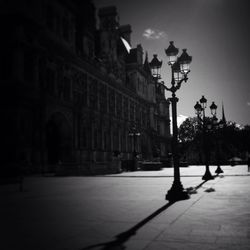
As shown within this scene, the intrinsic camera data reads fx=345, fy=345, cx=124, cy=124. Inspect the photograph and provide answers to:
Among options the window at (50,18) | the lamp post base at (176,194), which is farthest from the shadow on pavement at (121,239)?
the window at (50,18)

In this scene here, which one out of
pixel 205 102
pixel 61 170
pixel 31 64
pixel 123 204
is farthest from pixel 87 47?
pixel 123 204

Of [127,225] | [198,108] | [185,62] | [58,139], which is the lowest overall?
[127,225]

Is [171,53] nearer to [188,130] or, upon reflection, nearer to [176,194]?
[176,194]

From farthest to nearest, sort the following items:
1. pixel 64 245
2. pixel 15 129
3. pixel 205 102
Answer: pixel 15 129 → pixel 205 102 → pixel 64 245

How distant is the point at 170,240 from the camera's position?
524 centimetres

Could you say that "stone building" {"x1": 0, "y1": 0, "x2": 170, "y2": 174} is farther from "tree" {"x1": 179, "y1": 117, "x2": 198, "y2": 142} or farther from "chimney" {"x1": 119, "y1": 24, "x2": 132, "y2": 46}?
"tree" {"x1": 179, "y1": 117, "x2": 198, "y2": 142}

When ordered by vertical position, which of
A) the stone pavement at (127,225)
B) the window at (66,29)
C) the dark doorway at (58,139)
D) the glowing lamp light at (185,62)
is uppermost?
the window at (66,29)

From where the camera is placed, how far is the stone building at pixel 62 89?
29.2 meters

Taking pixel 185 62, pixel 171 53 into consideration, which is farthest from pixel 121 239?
pixel 185 62

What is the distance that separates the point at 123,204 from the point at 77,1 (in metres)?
42.5

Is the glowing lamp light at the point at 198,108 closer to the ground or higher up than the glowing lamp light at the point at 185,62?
closer to the ground

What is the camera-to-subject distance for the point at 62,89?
37.2m

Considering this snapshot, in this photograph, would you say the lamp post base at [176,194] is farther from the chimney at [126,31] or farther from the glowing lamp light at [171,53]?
the chimney at [126,31]

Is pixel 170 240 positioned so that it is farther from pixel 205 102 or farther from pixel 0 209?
pixel 205 102
